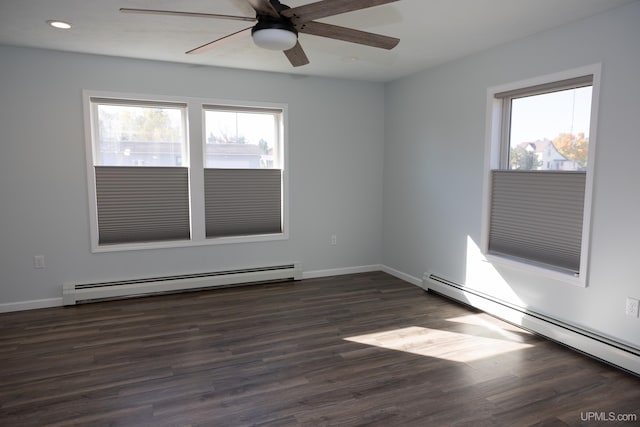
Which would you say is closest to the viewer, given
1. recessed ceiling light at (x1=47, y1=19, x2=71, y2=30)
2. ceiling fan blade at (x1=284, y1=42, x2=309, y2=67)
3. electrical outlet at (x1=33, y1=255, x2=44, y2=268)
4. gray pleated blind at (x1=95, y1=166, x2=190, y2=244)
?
ceiling fan blade at (x1=284, y1=42, x2=309, y2=67)

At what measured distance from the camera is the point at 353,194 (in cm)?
535

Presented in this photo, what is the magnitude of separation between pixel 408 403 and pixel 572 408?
3.14ft

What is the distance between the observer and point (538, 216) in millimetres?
3424

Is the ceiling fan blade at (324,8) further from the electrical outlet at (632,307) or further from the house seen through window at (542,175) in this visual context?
the electrical outlet at (632,307)

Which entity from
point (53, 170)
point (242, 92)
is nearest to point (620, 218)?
point (242, 92)

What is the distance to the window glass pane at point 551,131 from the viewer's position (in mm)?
3102

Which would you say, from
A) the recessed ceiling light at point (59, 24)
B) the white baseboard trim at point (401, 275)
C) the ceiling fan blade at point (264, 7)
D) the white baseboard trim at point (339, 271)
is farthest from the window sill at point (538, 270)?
the recessed ceiling light at point (59, 24)

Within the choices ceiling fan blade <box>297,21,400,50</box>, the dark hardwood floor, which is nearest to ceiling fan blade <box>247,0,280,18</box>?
ceiling fan blade <box>297,21,400,50</box>

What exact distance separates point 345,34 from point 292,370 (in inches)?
88.1

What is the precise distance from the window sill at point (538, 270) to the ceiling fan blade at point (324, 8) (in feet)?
8.25

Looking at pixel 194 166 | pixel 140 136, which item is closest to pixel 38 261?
pixel 140 136

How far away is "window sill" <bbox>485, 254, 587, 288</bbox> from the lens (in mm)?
3085

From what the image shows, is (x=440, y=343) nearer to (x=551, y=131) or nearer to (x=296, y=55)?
(x=551, y=131)

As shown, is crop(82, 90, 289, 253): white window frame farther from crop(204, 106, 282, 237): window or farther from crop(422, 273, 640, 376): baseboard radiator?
crop(422, 273, 640, 376): baseboard radiator
